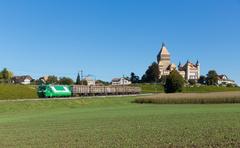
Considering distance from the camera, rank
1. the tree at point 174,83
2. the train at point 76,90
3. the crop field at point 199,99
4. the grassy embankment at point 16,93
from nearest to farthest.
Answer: the crop field at point 199,99 → the train at point 76,90 → the grassy embankment at point 16,93 → the tree at point 174,83

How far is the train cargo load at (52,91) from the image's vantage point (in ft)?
319

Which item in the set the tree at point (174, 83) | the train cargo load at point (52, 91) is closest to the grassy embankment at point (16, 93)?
the train cargo load at point (52, 91)

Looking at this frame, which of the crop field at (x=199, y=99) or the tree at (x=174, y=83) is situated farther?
the tree at (x=174, y=83)

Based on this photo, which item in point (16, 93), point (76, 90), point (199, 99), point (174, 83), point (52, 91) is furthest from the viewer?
point (174, 83)

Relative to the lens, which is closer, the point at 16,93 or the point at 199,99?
the point at 199,99

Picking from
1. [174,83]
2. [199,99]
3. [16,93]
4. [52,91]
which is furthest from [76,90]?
[174,83]

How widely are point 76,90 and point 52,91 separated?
48.1 ft

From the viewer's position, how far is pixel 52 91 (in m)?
99.6

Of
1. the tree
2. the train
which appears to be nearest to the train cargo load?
the train

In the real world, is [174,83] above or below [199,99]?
above

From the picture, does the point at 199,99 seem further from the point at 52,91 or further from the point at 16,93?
the point at 16,93

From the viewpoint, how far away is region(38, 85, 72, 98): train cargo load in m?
97.2

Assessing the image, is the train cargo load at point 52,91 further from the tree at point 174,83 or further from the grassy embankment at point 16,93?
the tree at point 174,83

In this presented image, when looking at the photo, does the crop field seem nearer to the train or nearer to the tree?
the train
